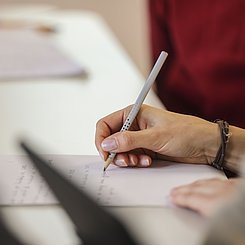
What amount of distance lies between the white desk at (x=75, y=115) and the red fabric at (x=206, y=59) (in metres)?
0.14

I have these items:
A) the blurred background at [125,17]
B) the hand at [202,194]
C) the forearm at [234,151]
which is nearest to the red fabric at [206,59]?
the forearm at [234,151]

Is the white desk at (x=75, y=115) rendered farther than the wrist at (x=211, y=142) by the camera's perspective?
No

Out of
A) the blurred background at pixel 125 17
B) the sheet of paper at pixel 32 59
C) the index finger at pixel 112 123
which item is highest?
the index finger at pixel 112 123

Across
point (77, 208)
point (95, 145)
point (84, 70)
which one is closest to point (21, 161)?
point (95, 145)

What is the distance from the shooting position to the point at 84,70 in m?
1.42

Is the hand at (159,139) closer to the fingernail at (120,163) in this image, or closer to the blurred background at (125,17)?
the fingernail at (120,163)

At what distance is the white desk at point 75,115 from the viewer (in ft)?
2.32

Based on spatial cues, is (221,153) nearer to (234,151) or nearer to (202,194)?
(234,151)

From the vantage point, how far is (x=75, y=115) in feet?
3.74

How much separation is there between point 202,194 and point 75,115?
0.46 metres

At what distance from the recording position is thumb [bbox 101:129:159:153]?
0.85 meters

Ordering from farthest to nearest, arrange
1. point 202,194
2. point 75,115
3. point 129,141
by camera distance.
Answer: point 75,115 < point 129,141 < point 202,194

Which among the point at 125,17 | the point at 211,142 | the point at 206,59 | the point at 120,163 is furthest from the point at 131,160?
the point at 125,17

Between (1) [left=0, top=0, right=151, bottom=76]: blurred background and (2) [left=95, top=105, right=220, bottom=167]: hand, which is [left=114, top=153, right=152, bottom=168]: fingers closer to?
(2) [left=95, top=105, right=220, bottom=167]: hand
